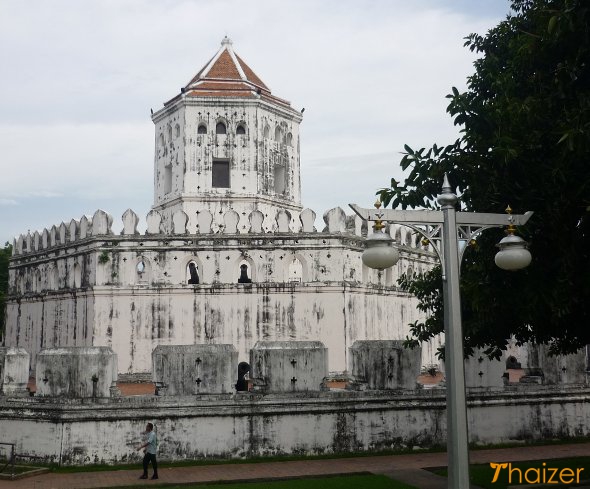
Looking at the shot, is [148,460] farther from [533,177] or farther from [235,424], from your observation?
[533,177]

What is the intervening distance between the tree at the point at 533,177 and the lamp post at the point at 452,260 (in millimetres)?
1584

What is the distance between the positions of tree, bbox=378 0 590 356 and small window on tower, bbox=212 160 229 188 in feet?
54.1

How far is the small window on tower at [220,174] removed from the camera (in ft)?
88.8

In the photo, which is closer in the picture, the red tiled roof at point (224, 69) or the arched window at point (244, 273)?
the arched window at point (244, 273)

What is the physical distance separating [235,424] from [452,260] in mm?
7727

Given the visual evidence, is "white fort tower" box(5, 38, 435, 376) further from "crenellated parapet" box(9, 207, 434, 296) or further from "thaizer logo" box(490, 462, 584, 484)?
"thaizer logo" box(490, 462, 584, 484)

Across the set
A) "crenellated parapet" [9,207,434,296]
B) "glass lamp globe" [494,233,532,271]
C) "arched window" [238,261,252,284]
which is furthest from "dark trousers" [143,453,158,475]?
"arched window" [238,261,252,284]

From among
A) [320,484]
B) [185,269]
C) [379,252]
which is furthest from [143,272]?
[379,252]

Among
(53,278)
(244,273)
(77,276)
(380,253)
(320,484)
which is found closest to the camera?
(380,253)

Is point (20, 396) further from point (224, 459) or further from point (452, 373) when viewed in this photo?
point (452, 373)

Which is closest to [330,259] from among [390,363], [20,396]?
[390,363]

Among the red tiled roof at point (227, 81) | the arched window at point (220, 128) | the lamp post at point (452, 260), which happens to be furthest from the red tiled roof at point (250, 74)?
the lamp post at point (452, 260)

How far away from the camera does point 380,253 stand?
7203 mm

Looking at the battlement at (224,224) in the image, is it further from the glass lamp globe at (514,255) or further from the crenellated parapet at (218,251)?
the glass lamp globe at (514,255)
